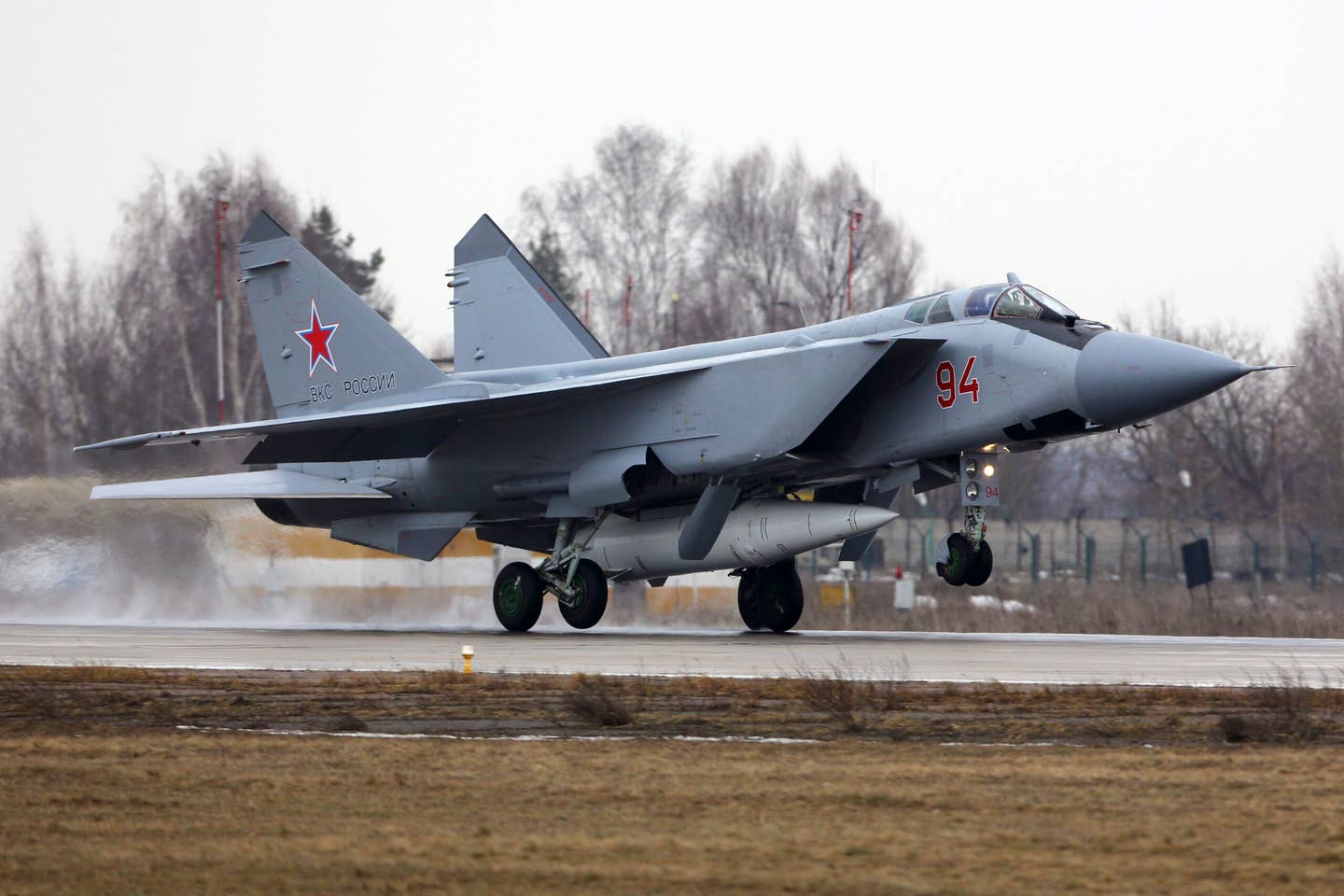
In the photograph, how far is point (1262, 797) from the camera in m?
6.02

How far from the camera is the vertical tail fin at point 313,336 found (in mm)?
19359

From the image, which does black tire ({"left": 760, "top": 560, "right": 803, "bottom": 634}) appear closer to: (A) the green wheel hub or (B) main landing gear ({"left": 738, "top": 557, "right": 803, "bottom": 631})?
(B) main landing gear ({"left": 738, "top": 557, "right": 803, "bottom": 631})

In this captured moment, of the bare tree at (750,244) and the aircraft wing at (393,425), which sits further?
the bare tree at (750,244)

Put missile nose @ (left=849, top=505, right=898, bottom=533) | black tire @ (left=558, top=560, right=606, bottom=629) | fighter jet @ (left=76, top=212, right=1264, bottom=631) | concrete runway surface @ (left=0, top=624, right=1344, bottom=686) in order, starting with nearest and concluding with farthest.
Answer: concrete runway surface @ (left=0, top=624, right=1344, bottom=686)
fighter jet @ (left=76, top=212, right=1264, bottom=631)
missile nose @ (left=849, top=505, right=898, bottom=533)
black tire @ (left=558, top=560, right=606, bottom=629)

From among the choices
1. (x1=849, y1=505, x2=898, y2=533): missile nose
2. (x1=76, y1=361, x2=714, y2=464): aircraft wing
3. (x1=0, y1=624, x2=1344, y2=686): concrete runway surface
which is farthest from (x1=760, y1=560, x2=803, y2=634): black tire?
(x1=76, y1=361, x2=714, y2=464): aircraft wing

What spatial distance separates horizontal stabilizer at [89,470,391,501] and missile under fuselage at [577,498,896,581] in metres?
3.11

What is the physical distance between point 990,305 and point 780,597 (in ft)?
13.9

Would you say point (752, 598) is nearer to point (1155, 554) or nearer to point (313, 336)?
point (313, 336)

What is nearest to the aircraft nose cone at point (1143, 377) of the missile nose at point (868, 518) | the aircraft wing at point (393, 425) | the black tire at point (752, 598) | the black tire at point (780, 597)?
the missile nose at point (868, 518)

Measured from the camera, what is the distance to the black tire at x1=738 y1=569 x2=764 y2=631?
58.7 feet

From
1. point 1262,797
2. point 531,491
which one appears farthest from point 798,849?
point 531,491

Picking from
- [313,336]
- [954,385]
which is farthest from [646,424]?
[313,336]

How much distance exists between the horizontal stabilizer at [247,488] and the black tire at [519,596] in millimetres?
1858

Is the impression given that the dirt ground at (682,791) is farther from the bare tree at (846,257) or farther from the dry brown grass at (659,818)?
the bare tree at (846,257)
